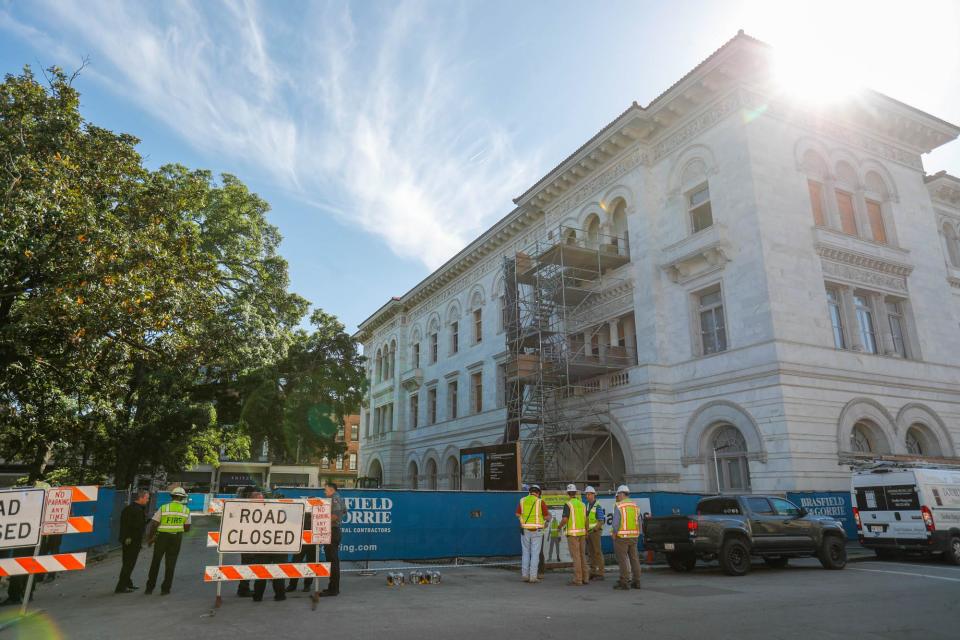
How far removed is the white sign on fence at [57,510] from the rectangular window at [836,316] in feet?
68.8

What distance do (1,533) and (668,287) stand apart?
787 inches

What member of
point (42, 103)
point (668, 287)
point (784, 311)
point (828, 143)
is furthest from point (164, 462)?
point (828, 143)

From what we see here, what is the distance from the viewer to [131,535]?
10453 mm

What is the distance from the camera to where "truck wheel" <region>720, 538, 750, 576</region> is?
12.4 meters

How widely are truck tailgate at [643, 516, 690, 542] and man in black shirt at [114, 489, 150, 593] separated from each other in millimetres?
9976

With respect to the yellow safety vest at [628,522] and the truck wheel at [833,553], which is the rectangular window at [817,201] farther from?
the yellow safety vest at [628,522]

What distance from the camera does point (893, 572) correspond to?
12.8 metres

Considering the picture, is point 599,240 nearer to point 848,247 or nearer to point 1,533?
point 848,247

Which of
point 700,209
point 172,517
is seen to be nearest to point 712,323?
point 700,209

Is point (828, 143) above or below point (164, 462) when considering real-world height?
above

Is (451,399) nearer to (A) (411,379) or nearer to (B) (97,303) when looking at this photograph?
(A) (411,379)

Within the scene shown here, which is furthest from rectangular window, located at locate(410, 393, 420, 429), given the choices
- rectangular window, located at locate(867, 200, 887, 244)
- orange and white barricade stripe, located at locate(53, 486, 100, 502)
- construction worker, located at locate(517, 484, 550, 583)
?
orange and white barricade stripe, located at locate(53, 486, 100, 502)

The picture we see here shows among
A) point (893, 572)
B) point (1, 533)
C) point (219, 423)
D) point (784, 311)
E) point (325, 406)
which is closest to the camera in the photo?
point (1, 533)

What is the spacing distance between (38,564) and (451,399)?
100 feet
